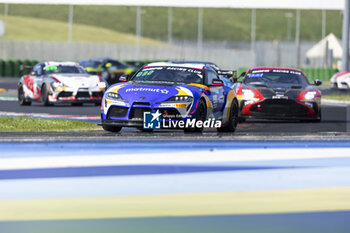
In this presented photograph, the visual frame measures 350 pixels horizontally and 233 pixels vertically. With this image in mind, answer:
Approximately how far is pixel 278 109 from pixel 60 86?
7.43 m

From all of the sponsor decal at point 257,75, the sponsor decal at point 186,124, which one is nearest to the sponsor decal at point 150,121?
the sponsor decal at point 186,124

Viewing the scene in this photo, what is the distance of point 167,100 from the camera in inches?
529

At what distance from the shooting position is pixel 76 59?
69.5 meters

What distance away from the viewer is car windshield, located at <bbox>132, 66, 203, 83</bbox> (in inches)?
587

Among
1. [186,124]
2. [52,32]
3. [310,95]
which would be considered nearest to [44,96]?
[310,95]

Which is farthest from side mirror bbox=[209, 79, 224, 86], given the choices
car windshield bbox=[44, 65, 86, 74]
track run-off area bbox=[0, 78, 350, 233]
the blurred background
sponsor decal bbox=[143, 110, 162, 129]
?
the blurred background

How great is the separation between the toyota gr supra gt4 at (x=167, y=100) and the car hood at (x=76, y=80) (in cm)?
838

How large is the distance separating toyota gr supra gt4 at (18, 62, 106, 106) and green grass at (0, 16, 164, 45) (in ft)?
309

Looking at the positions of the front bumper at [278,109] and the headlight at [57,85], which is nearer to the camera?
the front bumper at [278,109]

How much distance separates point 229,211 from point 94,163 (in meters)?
1.29

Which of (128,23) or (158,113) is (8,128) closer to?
(158,113)

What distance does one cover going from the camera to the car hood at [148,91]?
44.1 feet

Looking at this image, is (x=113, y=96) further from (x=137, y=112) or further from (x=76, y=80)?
(x=76, y=80)

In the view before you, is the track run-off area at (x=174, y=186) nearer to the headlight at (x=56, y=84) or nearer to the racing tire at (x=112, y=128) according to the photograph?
the racing tire at (x=112, y=128)
